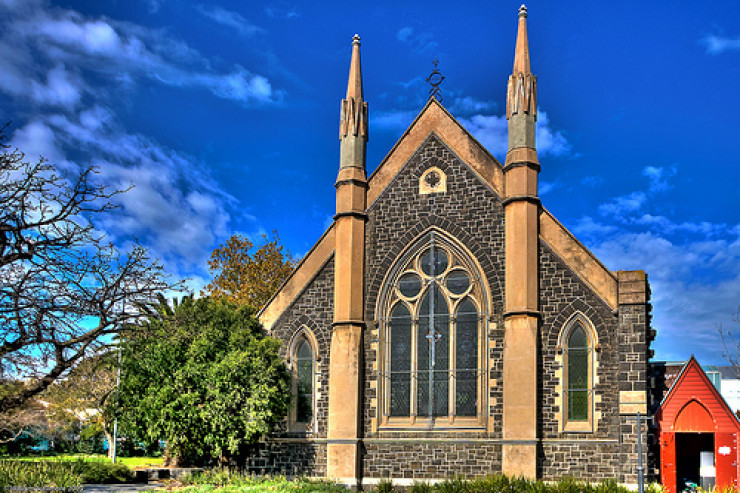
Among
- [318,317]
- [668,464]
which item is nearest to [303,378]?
[318,317]

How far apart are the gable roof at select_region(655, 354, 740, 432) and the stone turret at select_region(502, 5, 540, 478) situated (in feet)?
14.9

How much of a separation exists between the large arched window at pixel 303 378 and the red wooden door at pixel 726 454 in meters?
12.5

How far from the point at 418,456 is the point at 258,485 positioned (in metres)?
4.94

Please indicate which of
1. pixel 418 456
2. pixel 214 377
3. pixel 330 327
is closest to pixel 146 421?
pixel 214 377

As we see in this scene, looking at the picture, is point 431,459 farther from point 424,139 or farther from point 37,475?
point 37,475

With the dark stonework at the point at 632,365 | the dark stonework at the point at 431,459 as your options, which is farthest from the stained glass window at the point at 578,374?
the dark stonework at the point at 431,459

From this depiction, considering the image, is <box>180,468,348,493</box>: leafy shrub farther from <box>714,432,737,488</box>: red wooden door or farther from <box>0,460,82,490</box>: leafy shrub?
<box>714,432,737,488</box>: red wooden door

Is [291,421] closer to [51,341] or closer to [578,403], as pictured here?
[578,403]

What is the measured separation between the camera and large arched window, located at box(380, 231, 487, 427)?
25.2 m

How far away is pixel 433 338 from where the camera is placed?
84.9 feet

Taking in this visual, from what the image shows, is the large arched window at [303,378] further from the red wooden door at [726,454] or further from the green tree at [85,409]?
the green tree at [85,409]

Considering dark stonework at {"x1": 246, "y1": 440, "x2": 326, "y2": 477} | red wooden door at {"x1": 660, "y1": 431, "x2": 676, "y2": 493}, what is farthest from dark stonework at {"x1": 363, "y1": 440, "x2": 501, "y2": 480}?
red wooden door at {"x1": 660, "y1": 431, "x2": 676, "y2": 493}

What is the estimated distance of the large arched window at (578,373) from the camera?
23.6 metres

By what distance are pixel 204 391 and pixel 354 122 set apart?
1006cm
